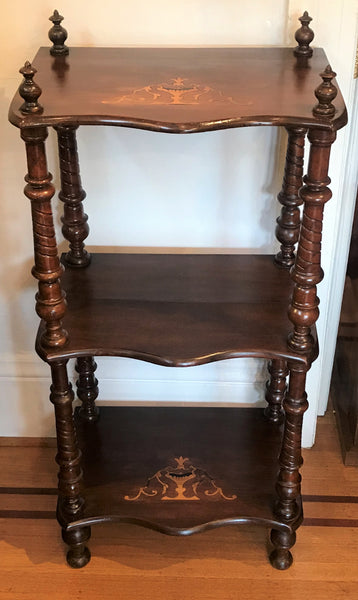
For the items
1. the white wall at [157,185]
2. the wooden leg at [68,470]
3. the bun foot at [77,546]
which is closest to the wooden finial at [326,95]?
the white wall at [157,185]

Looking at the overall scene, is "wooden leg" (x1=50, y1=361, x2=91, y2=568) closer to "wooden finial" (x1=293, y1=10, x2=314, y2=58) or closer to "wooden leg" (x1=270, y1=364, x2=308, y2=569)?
"wooden leg" (x1=270, y1=364, x2=308, y2=569)

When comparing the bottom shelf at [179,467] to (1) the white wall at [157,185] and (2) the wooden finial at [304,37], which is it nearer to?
(1) the white wall at [157,185]

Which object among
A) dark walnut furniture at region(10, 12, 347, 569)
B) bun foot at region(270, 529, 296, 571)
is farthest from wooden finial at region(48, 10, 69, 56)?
bun foot at region(270, 529, 296, 571)

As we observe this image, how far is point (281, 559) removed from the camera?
1.96 metres

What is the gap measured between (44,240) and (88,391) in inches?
29.8

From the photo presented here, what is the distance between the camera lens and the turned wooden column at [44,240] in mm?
1412

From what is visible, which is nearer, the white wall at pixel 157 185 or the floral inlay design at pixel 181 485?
the white wall at pixel 157 185

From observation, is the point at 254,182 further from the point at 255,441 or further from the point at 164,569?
the point at 164,569

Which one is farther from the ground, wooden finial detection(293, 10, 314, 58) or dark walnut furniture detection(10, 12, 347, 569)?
wooden finial detection(293, 10, 314, 58)

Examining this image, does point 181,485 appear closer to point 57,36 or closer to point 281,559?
point 281,559

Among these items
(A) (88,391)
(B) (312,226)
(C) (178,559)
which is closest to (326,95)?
(B) (312,226)

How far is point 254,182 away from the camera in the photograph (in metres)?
1.94

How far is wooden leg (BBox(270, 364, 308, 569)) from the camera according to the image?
1720 millimetres

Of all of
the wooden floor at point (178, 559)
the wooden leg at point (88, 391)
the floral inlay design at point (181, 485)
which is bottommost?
A: the wooden floor at point (178, 559)
